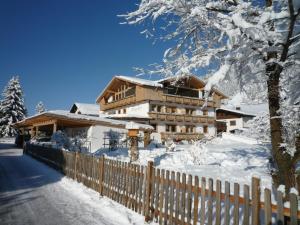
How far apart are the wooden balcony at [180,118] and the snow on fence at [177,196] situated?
29078 millimetres

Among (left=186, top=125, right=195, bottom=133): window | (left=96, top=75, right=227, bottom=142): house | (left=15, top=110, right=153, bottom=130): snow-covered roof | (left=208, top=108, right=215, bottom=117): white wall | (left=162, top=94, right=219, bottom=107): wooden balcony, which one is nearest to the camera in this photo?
(left=15, top=110, right=153, bottom=130): snow-covered roof

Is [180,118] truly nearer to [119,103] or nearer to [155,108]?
[155,108]

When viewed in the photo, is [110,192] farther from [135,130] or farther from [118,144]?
[118,144]

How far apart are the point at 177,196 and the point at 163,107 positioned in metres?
37.1

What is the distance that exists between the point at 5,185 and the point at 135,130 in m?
8.77

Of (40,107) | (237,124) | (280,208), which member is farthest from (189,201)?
(40,107)

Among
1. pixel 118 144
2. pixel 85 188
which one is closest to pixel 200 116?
pixel 118 144

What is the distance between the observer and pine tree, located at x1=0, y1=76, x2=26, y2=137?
62.8m

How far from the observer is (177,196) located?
5828 millimetres

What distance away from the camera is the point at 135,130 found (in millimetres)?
18078

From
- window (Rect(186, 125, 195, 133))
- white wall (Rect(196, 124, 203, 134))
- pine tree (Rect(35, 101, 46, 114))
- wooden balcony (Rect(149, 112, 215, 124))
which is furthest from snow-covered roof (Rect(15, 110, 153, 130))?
pine tree (Rect(35, 101, 46, 114))

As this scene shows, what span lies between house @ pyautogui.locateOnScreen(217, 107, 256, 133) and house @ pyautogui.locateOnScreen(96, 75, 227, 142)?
900 centimetres

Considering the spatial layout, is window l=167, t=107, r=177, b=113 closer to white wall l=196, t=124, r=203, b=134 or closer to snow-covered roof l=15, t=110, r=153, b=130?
white wall l=196, t=124, r=203, b=134

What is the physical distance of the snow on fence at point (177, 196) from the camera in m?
4.12
